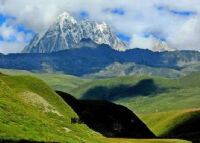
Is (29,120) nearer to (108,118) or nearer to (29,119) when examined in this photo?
(29,119)

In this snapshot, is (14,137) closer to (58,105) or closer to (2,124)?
(2,124)

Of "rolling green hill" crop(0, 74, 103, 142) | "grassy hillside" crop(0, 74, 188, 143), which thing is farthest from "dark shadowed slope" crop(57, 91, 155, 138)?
"grassy hillside" crop(0, 74, 188, 143)

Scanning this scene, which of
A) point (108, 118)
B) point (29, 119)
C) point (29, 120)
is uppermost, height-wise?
point (108, 118)

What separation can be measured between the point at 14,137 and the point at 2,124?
17.2 feet

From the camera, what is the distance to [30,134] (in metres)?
65.0

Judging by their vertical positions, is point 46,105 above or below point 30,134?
above

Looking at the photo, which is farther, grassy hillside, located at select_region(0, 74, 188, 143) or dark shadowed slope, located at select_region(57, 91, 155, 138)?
dark shadowed slope, located at select_region(57, 91, 155, 138)

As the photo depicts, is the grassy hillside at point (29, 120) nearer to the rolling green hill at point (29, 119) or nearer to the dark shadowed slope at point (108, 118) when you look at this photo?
the rolling green hill at point (29, 119)

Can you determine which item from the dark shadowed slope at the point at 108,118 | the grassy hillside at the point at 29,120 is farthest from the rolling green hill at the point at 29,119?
the dark shadowed slope at the point at 108,118

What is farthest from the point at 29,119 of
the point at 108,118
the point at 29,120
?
the point at 108,118

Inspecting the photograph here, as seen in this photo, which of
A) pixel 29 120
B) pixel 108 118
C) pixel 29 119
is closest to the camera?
pixel 29 120

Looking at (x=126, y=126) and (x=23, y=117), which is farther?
(x=126, y=126)

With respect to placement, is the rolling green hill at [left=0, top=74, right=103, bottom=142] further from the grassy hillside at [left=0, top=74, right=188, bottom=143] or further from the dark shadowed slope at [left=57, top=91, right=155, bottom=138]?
the dark shadowed slope at [left=57, top=91, right=155, bottom=138]

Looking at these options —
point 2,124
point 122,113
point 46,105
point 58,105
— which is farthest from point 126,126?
point 2,124
